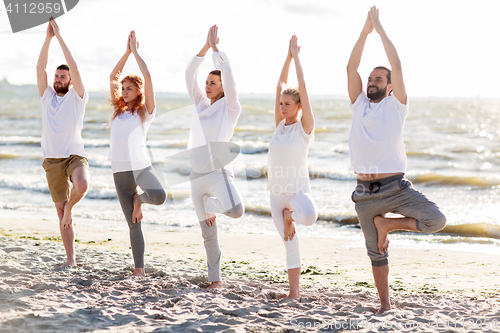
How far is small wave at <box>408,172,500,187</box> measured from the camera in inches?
513

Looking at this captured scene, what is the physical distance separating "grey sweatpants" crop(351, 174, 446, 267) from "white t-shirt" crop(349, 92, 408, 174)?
12 cm

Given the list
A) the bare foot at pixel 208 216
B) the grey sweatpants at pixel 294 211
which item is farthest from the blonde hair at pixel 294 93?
the bare foot at pixel 208 216

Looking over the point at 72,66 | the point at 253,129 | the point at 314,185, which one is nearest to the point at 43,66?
the point at 72,66

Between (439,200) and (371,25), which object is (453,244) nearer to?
(439,200)

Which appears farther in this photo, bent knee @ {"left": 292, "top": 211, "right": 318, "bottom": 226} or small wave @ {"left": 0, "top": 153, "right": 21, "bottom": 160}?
small wave @ {"left": 0, "top": 153, "right": 21, "bottom": 160}

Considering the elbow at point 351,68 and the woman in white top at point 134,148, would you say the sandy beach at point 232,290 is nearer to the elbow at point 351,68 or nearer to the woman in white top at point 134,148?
the woman in white top at point 134,148

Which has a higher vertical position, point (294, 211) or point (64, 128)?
point (64, 128)

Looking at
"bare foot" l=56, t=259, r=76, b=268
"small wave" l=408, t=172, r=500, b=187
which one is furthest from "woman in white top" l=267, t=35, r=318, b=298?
"small wave" l=408, t=172, r=500, b=187

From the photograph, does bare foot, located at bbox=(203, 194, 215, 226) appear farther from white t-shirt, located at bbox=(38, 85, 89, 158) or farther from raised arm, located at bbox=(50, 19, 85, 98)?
raised arm, located at bbox=(50, 19, 85, 98)

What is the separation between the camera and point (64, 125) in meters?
4.91

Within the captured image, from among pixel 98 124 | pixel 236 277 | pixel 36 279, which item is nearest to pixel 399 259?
pixel 236 277

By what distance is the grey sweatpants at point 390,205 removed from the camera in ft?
11.8

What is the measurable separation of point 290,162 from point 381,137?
0.83m

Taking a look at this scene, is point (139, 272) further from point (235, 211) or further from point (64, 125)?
point (64, 125)
